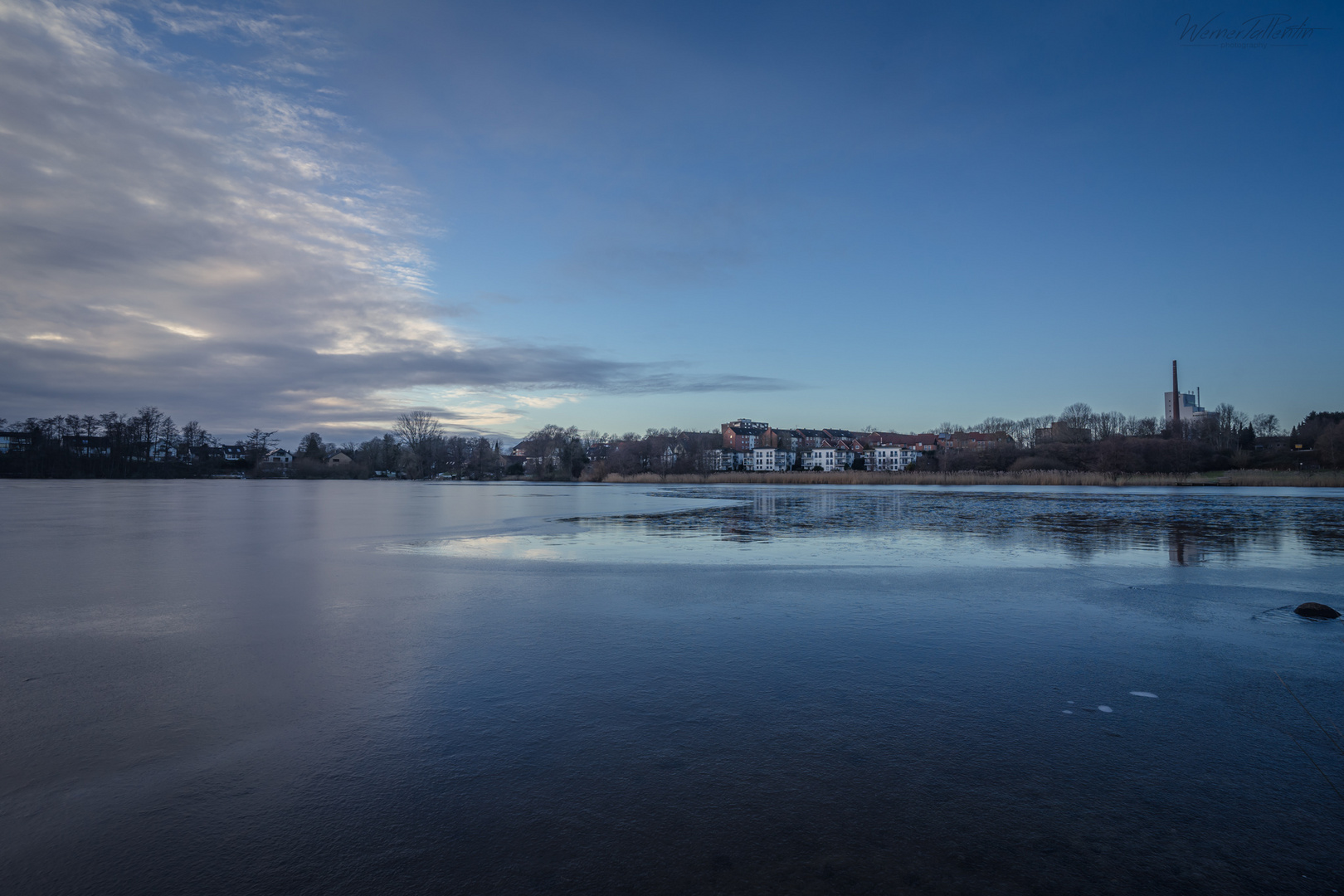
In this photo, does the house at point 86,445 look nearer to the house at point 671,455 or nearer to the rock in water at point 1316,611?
the house at point 671,455

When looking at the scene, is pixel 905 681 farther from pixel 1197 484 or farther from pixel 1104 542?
pixel 1197 484

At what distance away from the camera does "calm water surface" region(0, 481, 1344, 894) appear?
244 cm

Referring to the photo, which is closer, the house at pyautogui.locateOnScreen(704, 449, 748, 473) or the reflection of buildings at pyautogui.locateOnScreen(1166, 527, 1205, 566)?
the reflection of buildings at pyautogui.locateOnScreen(1166, 527, 1205, 566)

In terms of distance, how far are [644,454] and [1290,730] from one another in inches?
3061

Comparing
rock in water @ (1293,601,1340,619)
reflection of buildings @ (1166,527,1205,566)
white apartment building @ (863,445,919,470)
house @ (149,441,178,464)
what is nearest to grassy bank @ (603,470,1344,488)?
reflection of buildings @ (1166,527,1205,566)

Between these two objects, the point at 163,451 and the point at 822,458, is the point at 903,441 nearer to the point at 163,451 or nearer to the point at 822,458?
the point at 822,458

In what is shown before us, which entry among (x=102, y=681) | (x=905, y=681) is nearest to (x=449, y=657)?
(x=102, y=681)

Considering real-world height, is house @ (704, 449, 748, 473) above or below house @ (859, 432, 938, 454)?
below

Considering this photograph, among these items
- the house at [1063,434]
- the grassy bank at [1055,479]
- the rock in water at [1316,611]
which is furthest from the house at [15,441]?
the house at [1063,434]

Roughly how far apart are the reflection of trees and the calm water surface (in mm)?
4023

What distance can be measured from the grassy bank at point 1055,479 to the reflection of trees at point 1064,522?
49.8 feet

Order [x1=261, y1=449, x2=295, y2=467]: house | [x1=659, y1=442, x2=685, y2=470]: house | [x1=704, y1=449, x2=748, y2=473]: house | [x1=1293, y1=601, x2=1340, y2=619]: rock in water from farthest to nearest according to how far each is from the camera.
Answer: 1. [x1=261, y1=449, x2=295, y2=467]: house
2. [x1=704, y1=449, x2=748, y2=473]: house
3. [x1=659, y1=442, x2=685, y2=470]: house
4. [x1=1293, y1=601, x2=1340, y2=619]: rock in water

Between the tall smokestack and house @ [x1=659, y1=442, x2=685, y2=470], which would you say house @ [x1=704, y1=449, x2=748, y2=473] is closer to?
house @ [x1=659, y1=442, x2=685, y2=470]

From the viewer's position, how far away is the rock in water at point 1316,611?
645cm
